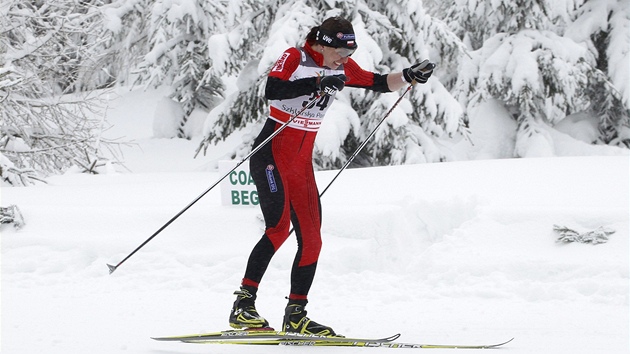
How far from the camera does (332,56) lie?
4.49 m

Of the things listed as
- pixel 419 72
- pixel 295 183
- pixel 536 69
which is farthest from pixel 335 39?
pixel 536 69

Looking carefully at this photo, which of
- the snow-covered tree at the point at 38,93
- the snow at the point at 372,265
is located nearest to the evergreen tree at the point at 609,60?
the snow at the point at 372,265

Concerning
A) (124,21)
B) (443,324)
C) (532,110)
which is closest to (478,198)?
(443,324)

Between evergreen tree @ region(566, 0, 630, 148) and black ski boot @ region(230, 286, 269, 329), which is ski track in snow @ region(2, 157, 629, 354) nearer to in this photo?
black ski boot @ region(230, 286, 269, 329)

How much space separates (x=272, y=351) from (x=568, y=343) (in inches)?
71.3

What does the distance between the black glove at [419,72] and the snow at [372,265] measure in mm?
1676

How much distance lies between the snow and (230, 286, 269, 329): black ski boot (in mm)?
169

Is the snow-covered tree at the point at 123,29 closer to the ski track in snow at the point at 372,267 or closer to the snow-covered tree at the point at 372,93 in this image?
the snow-covered tree at the point at 372,93


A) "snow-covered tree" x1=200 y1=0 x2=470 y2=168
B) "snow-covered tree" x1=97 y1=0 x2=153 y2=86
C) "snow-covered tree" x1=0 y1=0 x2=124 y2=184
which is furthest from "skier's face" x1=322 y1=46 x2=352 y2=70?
"snow-covered tree" x1=97 y1=0 x2=153 y2=86

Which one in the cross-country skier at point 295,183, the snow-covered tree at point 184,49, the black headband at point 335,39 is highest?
the black headband at point 335,39

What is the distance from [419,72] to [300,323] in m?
1.75

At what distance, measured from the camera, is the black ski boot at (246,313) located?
4.54 meters

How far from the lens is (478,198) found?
23.4 ft

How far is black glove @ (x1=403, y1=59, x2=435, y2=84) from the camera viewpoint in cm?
466
